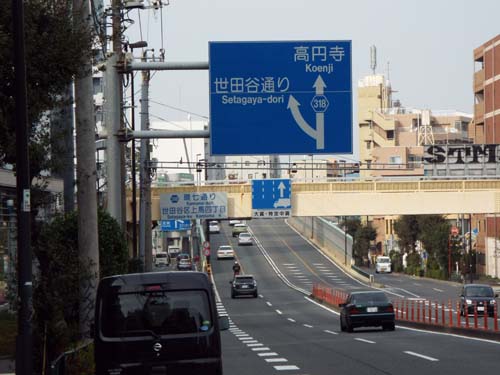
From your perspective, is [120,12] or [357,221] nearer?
[120,12]

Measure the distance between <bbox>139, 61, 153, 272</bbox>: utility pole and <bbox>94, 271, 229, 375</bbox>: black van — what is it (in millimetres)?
26490

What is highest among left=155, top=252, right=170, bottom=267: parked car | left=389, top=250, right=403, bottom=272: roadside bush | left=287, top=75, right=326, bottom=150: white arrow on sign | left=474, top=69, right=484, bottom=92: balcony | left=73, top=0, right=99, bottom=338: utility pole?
left=474, top=69, right=484, bottom=92: balcony

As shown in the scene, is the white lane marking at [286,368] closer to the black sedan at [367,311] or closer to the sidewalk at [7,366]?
the sidewalk at [7,366]

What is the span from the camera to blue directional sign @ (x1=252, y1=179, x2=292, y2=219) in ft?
166

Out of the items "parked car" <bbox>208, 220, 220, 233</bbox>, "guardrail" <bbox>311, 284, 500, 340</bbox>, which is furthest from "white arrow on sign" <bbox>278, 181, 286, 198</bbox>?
"parked car" <bbox>208, 220, 220, 233</bbox>

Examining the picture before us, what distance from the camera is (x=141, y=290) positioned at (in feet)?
47.2

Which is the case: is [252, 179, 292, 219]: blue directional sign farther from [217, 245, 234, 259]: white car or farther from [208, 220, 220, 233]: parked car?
[208, 220, 220, 233]: parked car

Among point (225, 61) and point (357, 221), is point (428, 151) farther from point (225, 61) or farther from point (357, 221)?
point (357, 221)

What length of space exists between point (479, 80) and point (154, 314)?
86450 mm

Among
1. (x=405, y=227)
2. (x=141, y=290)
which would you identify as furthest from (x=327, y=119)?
(x=405, y=227)

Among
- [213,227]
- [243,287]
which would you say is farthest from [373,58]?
[243,287]

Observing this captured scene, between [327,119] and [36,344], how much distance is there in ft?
35.5

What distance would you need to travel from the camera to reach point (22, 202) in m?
14.5

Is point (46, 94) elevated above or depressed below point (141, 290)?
above
